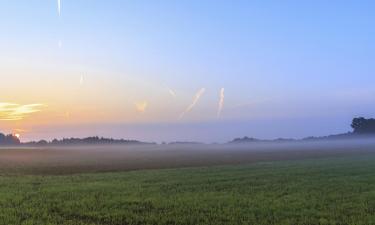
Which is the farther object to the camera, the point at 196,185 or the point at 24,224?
the point at 196,185

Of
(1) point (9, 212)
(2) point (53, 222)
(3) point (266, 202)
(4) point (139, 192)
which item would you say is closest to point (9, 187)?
(4) point (139, 192)

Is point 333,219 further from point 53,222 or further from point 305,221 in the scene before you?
point 53,222

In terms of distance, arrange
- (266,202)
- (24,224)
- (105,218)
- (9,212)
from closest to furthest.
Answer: (24,224) → (105,218) → (9,212) → (266,202)

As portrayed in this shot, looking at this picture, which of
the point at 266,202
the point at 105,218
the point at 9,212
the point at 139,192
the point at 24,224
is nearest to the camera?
the point at 24,224

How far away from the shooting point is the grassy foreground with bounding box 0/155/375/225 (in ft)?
80.6

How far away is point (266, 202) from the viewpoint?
96.9 ft

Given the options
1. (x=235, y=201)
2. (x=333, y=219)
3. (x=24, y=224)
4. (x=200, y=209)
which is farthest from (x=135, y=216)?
(x=333, y=219)

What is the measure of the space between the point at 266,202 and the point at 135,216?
8.71m

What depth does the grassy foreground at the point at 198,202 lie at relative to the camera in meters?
24.6

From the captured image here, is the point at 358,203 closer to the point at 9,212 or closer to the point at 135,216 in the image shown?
the point at 135,216

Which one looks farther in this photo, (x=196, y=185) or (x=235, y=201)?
(x=196, y=185)

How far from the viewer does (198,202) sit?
2983 centimetres

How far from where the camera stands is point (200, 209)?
2725 cm

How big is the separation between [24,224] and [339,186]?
2477cm
